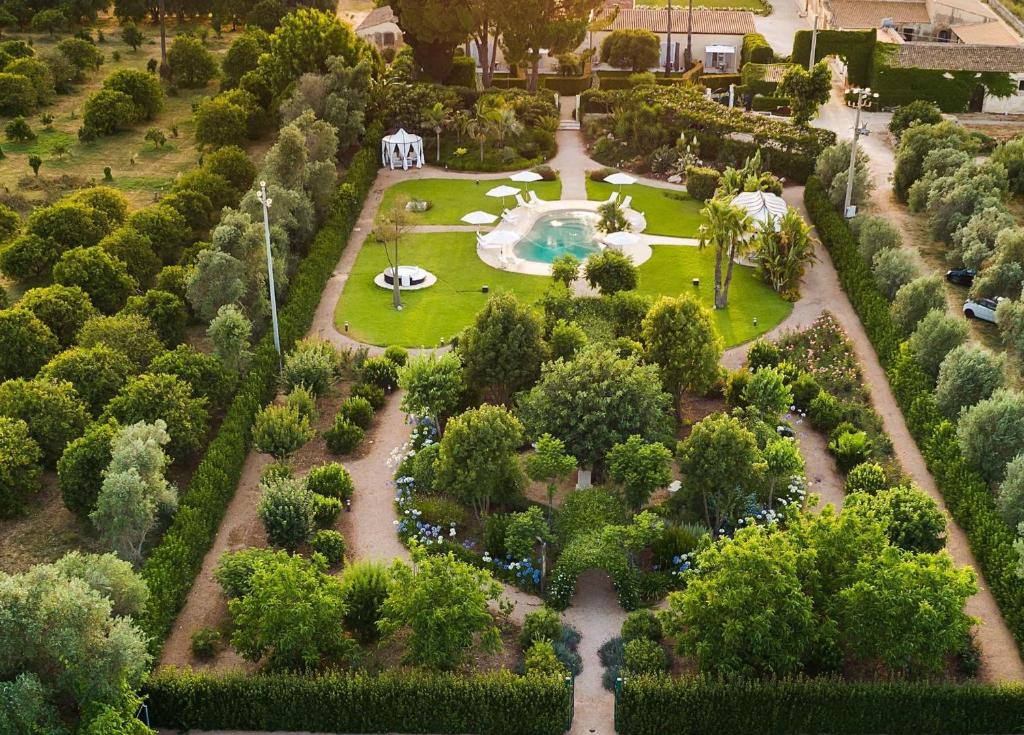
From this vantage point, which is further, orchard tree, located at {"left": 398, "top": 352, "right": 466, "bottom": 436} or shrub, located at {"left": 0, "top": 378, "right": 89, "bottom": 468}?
orchard tree, located at {"left": 398, "top": 352, "right": 466, "bottom": 436}

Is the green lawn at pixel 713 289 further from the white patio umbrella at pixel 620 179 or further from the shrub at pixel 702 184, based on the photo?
the white patio umbrella at pixel 620 179

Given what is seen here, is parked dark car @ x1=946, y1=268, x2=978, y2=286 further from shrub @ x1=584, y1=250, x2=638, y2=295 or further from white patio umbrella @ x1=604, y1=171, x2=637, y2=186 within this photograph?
white patio umbrella @ x1=604, y1=171, x2=637, y2=186

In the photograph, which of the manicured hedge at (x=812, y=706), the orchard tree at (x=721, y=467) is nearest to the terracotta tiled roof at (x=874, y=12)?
the orchard tree at (x=721, y=467)

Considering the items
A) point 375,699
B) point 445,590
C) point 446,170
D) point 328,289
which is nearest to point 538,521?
point 445,590

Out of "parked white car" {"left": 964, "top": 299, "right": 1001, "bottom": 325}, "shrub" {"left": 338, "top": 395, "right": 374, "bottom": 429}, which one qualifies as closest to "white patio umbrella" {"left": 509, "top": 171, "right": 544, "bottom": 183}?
"parked white car" {"left": 964, "top": 299, "right": 1001, "bottom": 325}

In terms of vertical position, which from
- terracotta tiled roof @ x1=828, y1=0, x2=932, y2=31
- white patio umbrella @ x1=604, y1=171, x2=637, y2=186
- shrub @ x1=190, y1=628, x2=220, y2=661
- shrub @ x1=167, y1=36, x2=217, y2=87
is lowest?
shrub @ x1=190, y1=628, x2=220, y2=661

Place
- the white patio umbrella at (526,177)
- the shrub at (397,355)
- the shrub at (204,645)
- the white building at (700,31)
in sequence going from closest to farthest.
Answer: the shrub at (204,645), the shrub at (397,355), the white patio umbrella at (526,177), the white building at (700,31)
